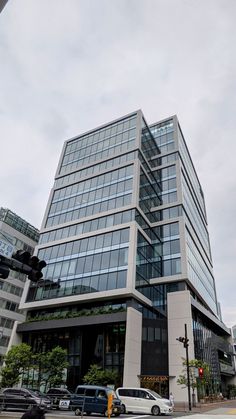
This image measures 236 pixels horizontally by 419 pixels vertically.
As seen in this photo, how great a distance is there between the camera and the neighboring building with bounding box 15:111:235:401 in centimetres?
3941

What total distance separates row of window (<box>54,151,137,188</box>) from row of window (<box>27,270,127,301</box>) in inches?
787

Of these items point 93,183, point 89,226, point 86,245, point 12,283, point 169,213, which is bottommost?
point 12,283

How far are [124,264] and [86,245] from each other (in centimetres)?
831

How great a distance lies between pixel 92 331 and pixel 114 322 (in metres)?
4.17

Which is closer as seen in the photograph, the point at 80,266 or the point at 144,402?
the point at 144,402

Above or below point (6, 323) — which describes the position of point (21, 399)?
below

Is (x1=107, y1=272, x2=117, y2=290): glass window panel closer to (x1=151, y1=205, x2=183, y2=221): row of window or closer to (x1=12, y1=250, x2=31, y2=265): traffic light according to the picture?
(x1=151, y1=205, x2=183, y2=221): row of window

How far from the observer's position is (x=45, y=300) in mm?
45344

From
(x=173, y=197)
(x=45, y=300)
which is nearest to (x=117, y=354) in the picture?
(x=45, y=300)

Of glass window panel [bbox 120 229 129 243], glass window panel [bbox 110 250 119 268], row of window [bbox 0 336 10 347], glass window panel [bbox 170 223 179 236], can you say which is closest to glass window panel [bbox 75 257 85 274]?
glass window panel [bbox 110 250 119 268]

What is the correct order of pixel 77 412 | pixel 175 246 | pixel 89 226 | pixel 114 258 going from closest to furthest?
pixel 77 412 → pixel 114 258 → pixel 89 226 → pixel 175 246

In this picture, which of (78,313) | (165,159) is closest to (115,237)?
(78,313)

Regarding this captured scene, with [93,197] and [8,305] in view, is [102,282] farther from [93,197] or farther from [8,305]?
[8,305]

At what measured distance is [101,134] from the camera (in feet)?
201
